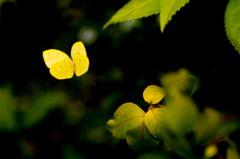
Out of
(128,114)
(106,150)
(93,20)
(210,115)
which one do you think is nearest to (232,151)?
(210,115)

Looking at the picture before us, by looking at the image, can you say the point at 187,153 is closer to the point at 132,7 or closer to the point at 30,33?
the point at 132,7

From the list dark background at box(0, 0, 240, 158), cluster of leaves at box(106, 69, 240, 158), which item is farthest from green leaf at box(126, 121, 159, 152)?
dark background at box(0, 0, 240, 158)

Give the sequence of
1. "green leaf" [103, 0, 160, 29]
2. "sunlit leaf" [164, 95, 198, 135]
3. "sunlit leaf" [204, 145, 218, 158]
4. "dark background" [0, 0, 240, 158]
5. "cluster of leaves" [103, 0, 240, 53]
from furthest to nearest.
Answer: "dark background" [0, 0, 240, 158], "green leaf" [103, 0, 160, 29], "cluster of leaves" [103, 0, 240, 53], "sunlit leaf" [204, 145, 218, 158], "sunlit leaf" [164, 95, 198, 135]

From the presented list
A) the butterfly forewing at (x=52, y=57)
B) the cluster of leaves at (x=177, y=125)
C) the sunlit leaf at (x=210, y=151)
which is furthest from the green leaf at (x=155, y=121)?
the butterfly forewing at (x=52, y=57)

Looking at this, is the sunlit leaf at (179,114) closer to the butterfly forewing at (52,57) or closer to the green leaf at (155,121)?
the green leaf at (155,121)

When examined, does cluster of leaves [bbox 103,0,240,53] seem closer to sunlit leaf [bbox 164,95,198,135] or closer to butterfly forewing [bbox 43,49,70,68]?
sunlit leaf [bbox 164,95,198,135]

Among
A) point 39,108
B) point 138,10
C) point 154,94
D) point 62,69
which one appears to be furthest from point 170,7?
point 39,108
